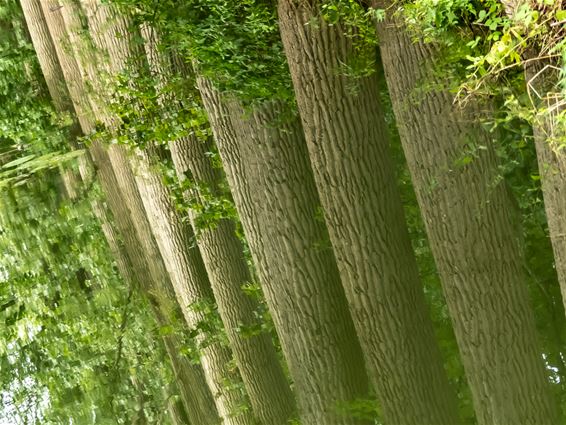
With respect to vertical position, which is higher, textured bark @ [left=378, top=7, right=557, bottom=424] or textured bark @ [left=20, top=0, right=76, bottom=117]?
textured bark @ [left=20, top=0, right=76, bottom=117]

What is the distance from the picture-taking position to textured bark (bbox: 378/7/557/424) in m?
6.15

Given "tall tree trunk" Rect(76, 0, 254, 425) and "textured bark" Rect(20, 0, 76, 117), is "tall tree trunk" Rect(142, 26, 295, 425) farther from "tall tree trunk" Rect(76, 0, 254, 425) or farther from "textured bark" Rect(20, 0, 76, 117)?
"textured bark" Rect(20, 0, 76, 117)

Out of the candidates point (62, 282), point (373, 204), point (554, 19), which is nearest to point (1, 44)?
point (62, 282)

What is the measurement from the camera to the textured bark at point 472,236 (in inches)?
242

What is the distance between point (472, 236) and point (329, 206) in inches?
42.9

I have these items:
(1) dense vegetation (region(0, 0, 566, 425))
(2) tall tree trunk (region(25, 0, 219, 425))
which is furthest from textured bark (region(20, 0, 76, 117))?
(1) dense vegetation (region(0, 0, 566, 425))

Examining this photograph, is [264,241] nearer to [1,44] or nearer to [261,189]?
[261,189]

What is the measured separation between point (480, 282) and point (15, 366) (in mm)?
9656

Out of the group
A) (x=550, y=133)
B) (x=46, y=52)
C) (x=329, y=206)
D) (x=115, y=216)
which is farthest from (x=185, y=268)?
(x=550, y=133)

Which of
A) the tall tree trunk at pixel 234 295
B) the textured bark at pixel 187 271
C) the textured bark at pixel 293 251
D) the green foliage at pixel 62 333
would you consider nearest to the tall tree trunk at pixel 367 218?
the textured bark at pixel 293 251

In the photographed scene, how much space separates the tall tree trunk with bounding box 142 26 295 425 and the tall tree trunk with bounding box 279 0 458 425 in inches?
112

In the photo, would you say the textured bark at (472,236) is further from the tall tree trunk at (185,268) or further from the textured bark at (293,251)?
the tall tree trunk at (185,268)

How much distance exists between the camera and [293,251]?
8031 mm

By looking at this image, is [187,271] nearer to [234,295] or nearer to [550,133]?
[234,295]
